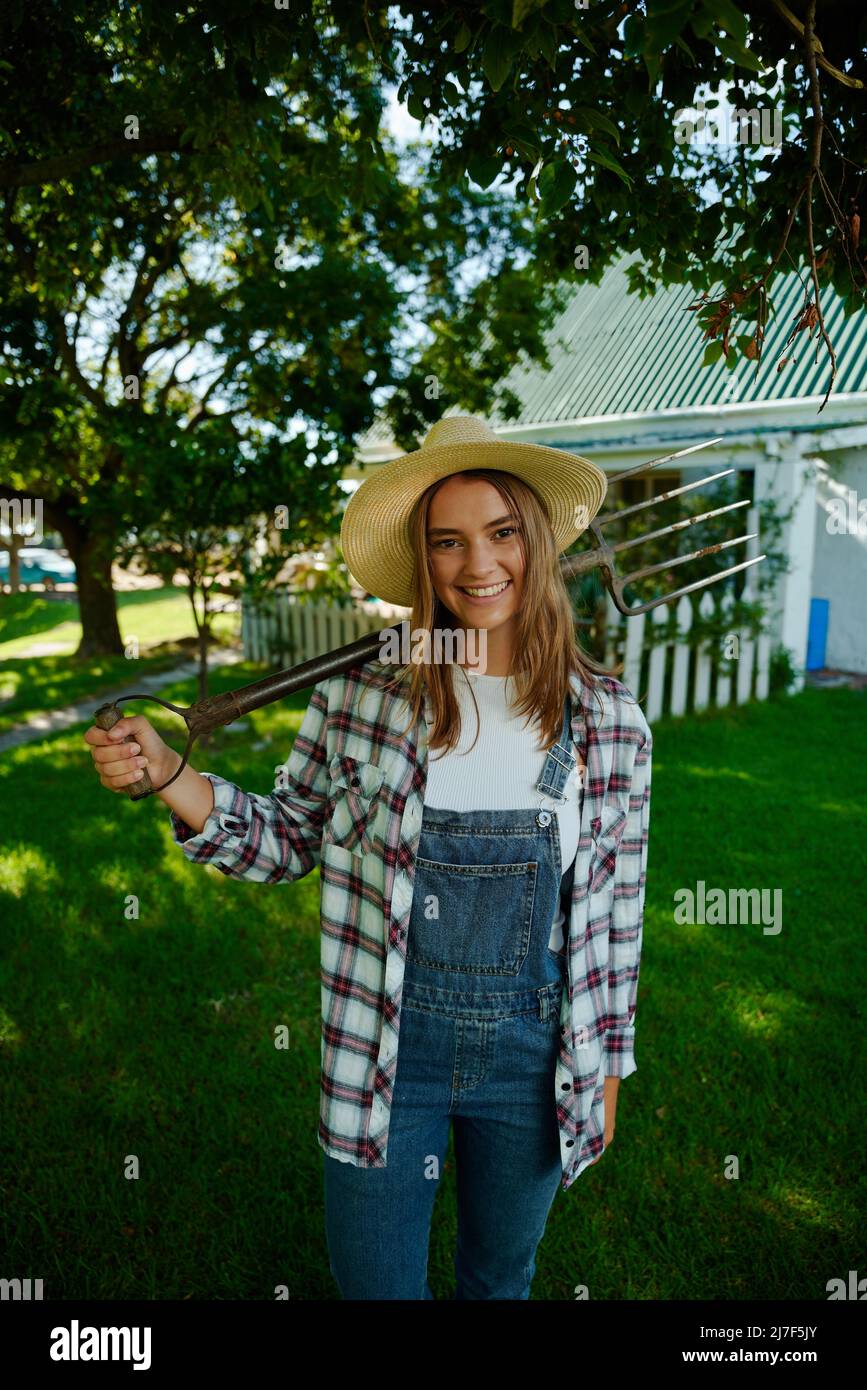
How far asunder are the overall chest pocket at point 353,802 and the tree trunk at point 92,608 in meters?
10.2

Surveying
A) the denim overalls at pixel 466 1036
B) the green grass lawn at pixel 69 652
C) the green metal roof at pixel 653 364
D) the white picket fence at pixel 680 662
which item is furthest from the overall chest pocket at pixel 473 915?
the green metal roof at pixel 653 364

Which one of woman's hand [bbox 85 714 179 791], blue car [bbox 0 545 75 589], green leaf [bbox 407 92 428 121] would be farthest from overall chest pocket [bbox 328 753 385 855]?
blue car [bbox 0 545 75 589]

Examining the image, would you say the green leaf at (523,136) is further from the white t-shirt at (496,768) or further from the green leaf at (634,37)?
the white t-shirt at (496,768)

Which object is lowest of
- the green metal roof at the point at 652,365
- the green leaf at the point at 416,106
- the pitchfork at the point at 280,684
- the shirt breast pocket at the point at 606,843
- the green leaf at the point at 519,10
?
the shirt breast pocket at the point at 606,843

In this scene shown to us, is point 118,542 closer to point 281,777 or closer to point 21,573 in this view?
point 281,777

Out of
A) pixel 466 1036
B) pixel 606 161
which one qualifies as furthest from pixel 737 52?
pixel 466 1036

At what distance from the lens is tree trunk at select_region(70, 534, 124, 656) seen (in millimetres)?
11789

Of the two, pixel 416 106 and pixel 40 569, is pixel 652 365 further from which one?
pixel 40 569

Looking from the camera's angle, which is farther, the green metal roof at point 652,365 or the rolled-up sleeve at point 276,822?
the green metal roof at point 652,365

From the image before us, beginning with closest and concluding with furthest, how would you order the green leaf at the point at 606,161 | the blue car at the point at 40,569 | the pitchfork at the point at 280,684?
the green leaf at the point at 606,161 < the pitchfork at the point at 280,684 < the blue car at the point at 40,569

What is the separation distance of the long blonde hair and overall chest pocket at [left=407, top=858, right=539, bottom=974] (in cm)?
25

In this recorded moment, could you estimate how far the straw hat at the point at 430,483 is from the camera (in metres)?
1.97

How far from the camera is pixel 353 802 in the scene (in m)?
1.95

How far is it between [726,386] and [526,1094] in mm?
10537
